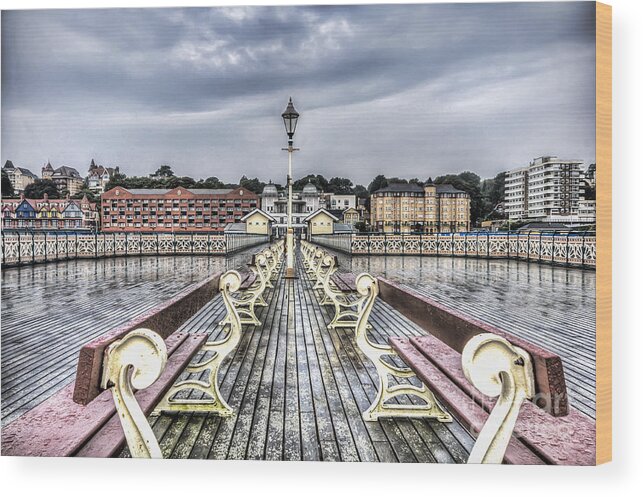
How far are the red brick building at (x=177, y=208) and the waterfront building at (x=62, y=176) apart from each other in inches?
160

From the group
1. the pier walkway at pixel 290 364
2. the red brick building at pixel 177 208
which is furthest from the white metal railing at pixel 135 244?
the pier walkway at pixel 290 364

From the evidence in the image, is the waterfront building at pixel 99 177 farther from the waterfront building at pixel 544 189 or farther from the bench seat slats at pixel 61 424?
the waterfront building at pixel 544 189

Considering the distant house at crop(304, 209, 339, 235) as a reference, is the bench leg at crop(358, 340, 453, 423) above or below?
below

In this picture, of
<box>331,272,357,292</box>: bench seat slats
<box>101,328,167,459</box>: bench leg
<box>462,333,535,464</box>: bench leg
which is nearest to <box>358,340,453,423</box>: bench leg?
<box>462,333,535,464</box>: bench leg

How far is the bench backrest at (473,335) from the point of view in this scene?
4.38 ft

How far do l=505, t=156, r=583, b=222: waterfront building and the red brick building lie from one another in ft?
23.2

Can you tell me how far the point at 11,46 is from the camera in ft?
10.3

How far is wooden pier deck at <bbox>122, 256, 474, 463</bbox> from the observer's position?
175cm

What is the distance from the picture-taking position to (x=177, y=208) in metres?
11.1

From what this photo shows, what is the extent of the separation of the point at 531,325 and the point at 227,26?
3890mm

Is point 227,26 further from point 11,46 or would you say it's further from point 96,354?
point 96,354

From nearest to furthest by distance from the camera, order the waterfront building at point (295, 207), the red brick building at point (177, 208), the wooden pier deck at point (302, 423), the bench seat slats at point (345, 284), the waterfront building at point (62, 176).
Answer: the wooden pier deck at point (302, 423) → the bench seat slats at point (345, 284) → the waterfront building at point (62, 176) → the red brick building at point (177, 208) → the waterfront building at point (295, 207)

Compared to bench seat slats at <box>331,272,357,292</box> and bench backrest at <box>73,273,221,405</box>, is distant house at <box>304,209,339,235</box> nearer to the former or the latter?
bench seat slats at <box>331,272,357,292</box>

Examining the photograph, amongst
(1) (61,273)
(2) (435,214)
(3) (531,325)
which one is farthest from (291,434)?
(2) (435,214)
